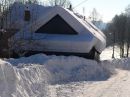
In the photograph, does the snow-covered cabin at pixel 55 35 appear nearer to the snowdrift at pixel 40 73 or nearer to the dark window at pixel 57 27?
the dark window at pixel 57 27

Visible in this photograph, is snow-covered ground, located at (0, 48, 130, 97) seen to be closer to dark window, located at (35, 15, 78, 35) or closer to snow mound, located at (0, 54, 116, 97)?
snow mound, located at (0, 54, 116, 97)

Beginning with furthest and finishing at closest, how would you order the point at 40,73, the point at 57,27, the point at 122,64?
the point at 122,64 → the point at 57,27 → the point at 40,73

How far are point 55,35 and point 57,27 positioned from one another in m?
0.77

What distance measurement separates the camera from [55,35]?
41.2 meters

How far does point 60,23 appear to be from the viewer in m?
41.5

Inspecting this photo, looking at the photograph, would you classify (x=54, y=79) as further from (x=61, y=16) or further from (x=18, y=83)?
(x=61, y=16)

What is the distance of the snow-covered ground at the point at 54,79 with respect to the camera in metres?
12.5

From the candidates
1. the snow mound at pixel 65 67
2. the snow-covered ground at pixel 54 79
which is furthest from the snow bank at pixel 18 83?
the snow mound at pixel 65 67

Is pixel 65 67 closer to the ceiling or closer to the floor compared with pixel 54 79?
closer to the ceiling

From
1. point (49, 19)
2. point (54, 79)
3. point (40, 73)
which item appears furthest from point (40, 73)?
point (49, 19)

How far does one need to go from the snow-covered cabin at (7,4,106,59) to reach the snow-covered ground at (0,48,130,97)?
9503 millimetres

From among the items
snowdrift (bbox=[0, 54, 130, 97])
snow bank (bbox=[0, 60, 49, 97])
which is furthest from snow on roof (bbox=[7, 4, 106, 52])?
snow bank (bbox=[0, 60, 49, 97])

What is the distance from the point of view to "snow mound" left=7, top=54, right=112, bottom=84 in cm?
2230

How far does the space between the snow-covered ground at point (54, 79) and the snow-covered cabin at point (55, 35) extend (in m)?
9.50
